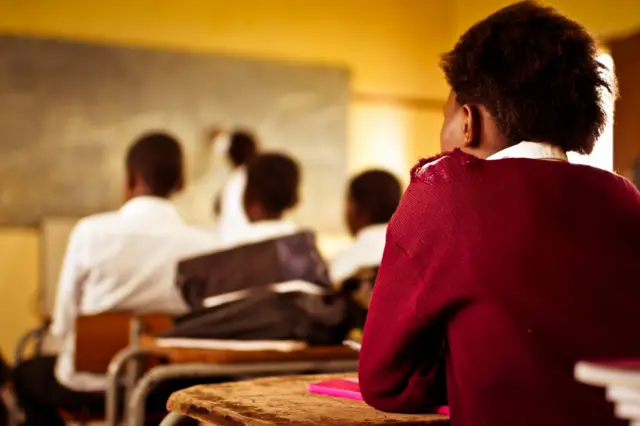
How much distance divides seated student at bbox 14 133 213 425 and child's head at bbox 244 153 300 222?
27 centimetres

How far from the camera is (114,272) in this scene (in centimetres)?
316

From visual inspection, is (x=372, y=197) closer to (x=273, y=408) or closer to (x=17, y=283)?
(x=273, y=408)

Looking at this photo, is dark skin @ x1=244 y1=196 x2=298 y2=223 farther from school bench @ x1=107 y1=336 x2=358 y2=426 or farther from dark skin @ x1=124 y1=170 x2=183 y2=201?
school bench @ x1=107 y1=336 x2=358 y2=426

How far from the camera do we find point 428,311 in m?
1.14

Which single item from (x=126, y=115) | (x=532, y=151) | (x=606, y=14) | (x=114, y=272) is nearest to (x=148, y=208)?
(x=114, y=272)

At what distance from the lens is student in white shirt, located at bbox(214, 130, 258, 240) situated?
17.3ft

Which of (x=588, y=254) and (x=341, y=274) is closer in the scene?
(x=588, y=254)

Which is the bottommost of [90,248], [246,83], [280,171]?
[90,248]

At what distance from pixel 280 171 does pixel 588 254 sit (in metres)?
2.12

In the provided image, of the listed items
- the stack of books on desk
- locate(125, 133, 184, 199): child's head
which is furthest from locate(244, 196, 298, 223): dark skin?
the stack of books on desk

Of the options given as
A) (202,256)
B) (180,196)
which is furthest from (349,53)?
(202,256)

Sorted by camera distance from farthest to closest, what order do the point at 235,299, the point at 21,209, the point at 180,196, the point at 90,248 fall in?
1. the point at 180,196
2. the point at 21,209
3. the point at 90,248
4. the point at 235,299

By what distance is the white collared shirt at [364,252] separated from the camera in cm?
361

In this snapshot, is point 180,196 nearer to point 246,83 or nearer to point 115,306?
point 246,83
